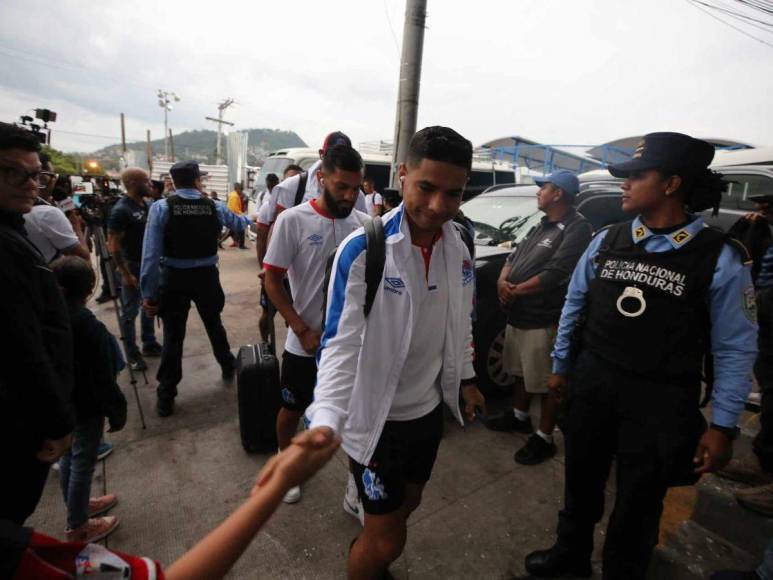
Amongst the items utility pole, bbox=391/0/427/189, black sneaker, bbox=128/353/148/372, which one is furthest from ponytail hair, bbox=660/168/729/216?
black sneaker, bbox=128/353/148/372

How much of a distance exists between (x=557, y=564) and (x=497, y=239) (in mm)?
2794

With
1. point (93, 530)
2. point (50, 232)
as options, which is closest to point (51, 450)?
point (93, 530)

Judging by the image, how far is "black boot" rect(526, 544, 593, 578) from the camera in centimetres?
214

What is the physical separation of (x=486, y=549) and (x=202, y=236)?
3.21 m

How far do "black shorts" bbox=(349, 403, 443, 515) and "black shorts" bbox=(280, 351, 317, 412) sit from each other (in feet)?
2.93

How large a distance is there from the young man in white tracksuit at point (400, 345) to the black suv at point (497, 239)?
1918mm

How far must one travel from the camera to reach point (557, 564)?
2.14m

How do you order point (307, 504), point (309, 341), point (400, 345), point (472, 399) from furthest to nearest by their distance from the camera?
point (307, 504) < point (309, 341) < point (472, 399) < point (400, 345)

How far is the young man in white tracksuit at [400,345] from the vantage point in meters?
1.45

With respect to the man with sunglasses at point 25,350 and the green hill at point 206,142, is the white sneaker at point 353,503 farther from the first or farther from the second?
the green hill at point 206,142

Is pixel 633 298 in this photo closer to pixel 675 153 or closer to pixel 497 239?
pixel 675 153

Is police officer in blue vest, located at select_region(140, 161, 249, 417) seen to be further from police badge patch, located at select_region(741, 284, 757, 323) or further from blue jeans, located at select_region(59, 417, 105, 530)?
police badge patch, located at select_region(741, 284, 757, 323)

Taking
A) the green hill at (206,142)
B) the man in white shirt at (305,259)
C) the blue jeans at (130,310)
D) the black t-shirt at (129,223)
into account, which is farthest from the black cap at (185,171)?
the green hill at (206,142)

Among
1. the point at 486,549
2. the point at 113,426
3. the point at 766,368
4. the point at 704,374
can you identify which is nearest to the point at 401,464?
the point at 486,549
